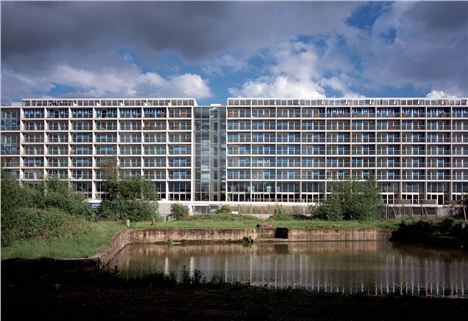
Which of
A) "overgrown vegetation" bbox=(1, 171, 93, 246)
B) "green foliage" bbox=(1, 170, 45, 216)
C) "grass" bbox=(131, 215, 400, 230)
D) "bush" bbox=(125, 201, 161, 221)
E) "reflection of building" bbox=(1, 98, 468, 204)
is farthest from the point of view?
"reflection of building" bbox=(1, 98, 468, 204)

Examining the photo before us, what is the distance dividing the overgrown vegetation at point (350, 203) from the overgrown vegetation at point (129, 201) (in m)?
20.2

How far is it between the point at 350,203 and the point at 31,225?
129ft

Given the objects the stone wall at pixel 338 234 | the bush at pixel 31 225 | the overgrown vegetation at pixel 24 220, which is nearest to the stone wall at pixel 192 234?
the stone wall at pixel 338 234

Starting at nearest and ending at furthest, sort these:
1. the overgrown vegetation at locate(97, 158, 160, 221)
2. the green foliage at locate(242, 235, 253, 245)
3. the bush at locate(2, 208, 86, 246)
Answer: the bush at locate(2, 208, 86, 246)
the green foliage at locate(242, 235, 253, 245)
the overgrown vegetation at locate(97, 158, 160, 221)

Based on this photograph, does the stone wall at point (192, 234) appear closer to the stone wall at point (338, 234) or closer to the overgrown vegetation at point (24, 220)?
the stone wall at point (338, 234)

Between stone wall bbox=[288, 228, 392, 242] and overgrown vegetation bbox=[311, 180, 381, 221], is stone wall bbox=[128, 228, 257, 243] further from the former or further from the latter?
overgrown vegetation bbox=[311, 180, 381, 221]

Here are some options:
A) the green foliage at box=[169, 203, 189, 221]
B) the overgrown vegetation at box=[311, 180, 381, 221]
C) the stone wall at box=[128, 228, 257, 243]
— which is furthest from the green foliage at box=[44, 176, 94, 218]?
the overgrown vegetation at box=[311, 180, 381, 221]

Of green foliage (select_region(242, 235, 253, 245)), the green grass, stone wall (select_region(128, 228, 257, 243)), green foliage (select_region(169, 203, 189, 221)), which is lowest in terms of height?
green foliage (select_region(242, 235, 253, 245))

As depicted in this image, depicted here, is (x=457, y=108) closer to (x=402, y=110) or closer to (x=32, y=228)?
(x=402, y=110)

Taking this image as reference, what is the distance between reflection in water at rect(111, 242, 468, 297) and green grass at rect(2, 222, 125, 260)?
2459 mm

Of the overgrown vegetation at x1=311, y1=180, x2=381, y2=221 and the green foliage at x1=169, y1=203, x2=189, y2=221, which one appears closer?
the overgrown vegetation at x1=311, y1=180, x2=381, y2=221

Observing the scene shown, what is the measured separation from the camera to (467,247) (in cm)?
4081

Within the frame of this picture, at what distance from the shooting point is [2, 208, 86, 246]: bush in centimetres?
2511

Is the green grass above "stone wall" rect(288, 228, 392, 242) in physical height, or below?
above
